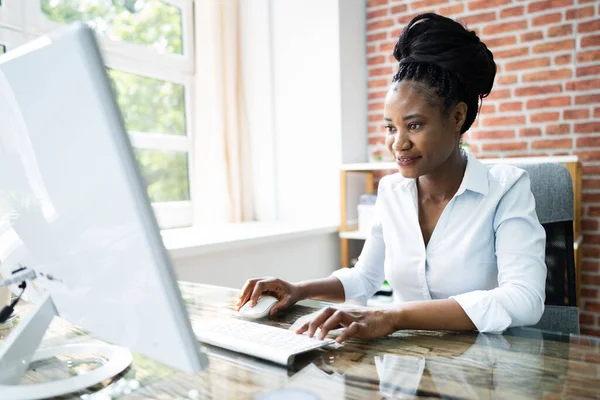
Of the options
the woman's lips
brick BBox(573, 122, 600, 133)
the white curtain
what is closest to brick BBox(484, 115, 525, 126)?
brick BBox(573, 122, 600, 133)

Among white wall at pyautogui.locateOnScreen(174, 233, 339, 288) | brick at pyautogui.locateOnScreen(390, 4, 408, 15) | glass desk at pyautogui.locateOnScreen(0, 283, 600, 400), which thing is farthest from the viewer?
brick at pyautogui.locateOnScreen(390, 4, 408, 15)

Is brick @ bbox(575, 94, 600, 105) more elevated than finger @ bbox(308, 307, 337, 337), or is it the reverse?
brick @ bbox(575, 94, 600, 105)

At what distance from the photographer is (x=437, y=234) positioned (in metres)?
1.26

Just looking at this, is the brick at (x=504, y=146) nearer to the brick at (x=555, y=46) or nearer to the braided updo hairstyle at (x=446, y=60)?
the brick at (x=555, y=46)

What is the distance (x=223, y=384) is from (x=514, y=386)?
0.38m

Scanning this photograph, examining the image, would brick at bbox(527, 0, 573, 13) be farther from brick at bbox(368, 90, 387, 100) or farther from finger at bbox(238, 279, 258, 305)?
finger at bbox(238, 279, 258, 305)

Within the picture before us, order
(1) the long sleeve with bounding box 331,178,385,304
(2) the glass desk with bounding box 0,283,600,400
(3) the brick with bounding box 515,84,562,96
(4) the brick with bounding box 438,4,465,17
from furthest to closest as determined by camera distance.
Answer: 1. (4) the brick with bounding box 438,4,465,17
2. (3) the brick with bounding box 515,84,562,96
3. (1) the long sleeve with bounding box 331,178,385,304
4. (2) the glass desk with bounding box 0,283,600,400

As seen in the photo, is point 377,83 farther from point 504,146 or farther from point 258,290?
point 258,290

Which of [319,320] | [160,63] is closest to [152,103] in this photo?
[160,63]

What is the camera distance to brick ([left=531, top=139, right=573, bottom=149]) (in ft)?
8.18

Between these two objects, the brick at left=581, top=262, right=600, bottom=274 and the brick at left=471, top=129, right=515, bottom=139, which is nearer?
the brick at left=581, top=262, right=600, bottom=274

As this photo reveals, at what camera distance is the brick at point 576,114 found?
96.4 inches

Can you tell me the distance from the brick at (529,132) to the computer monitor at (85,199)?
250 cm

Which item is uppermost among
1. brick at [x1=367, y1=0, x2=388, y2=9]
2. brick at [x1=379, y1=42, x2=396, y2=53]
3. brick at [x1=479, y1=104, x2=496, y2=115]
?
brick at [x1=367, y1=0, x2=388, y2=9]
